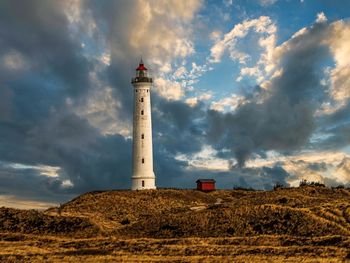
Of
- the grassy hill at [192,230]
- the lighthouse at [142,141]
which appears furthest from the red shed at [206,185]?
the grassy hill at [192,230]

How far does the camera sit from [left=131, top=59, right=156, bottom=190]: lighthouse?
257 ft

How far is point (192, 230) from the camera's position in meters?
48.6

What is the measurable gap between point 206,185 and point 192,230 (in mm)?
34720

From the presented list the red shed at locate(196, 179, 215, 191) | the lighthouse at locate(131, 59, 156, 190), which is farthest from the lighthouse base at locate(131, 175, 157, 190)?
the red shed at locate(196, 179, 215, 191)

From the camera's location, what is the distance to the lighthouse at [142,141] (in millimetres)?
78250

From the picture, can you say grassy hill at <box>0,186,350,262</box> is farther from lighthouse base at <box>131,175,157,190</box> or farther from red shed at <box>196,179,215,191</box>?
Answer: red shed at <box>196,179,215,191</box>

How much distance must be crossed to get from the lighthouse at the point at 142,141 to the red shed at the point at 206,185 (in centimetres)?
838

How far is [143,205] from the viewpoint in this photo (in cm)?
6731

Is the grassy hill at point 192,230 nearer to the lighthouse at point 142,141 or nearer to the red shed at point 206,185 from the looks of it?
the lighthouse at point 142,141

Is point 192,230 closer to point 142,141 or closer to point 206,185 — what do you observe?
point 142,141

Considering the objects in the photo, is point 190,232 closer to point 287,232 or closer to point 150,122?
point 287,232

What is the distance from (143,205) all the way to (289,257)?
32900 mm

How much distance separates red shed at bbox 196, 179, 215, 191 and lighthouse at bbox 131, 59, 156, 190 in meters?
8.38

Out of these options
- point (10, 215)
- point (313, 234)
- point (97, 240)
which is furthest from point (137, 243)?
point (10, 215)
